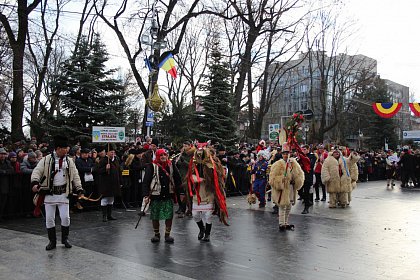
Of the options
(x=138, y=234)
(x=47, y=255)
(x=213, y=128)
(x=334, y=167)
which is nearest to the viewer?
(x=47, y=255)

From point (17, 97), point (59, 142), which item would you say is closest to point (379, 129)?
point (17, 97)

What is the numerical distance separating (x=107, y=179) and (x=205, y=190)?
134 inches

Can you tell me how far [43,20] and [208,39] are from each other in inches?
510

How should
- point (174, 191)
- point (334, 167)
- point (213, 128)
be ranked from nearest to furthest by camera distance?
point (174, 191), point (334, 167), point (213, 128)

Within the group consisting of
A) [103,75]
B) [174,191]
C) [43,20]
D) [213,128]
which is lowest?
[174,191]

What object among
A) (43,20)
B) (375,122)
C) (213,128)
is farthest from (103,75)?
(375,122)

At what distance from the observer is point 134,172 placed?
44.5 ft

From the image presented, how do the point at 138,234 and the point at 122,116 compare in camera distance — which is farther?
the point at 122,116

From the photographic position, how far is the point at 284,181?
9.55 metres

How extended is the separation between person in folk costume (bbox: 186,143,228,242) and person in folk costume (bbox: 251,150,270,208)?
5006 millimetres

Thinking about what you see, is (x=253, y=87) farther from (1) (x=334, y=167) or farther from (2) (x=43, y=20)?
(1) (x=334, y=167)

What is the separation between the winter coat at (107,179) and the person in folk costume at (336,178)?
260 inches

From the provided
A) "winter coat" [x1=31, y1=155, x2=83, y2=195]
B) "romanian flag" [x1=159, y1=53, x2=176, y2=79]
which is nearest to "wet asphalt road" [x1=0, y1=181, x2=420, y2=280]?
"winter coat" [x1=31, y1=155, x2=83, y2=195]

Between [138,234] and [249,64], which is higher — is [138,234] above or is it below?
below
